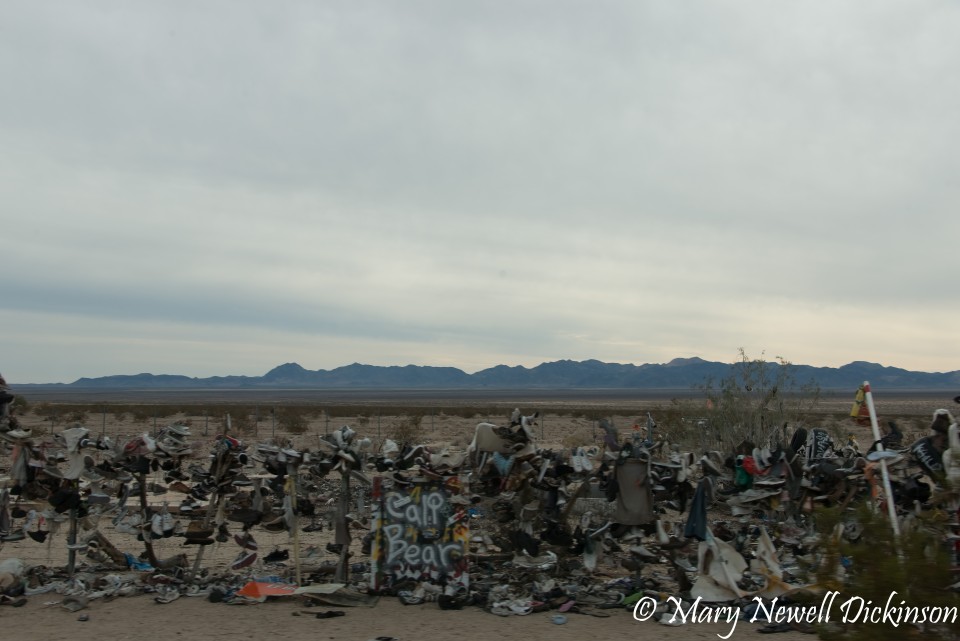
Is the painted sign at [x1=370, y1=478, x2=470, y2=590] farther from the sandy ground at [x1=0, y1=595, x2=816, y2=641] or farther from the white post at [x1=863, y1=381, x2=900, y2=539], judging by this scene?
the white post at [x1=863, y1=381, x2=900, y2=539]

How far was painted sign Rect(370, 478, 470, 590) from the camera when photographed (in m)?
9.92

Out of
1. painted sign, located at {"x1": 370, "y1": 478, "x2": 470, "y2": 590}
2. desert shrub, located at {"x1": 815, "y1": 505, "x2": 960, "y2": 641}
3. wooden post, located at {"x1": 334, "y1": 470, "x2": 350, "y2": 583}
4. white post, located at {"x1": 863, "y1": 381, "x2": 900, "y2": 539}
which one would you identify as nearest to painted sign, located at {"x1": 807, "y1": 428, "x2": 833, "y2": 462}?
white post, located at {"x1": 863, "y1": 381, "x2": 900, "y2": 539}

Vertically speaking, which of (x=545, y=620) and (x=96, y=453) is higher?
(x=96, y=453)

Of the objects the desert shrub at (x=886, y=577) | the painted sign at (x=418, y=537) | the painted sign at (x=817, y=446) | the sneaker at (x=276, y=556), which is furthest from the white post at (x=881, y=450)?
the sneaker at (x=276, y=556)

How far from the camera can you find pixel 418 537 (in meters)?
9.98

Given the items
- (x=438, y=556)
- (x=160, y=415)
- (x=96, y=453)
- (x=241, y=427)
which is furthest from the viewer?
(x=160, y=415)

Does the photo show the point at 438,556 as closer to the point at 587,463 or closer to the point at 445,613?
the point at 445,613

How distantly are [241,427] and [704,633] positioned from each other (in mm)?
35576

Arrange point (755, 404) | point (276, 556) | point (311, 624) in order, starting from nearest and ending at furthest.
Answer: point (311, 624), point (276, 556), point (755, 404)

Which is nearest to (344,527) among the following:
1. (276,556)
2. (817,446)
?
(276,556)

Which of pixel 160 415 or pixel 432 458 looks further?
pixel 160 415

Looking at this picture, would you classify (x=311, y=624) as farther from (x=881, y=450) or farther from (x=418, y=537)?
(x=881, y=450)

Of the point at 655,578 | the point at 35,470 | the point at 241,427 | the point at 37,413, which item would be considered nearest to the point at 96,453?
the point at 35,470

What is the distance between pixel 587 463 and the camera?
10.1 m
